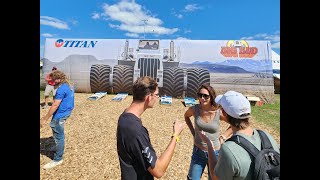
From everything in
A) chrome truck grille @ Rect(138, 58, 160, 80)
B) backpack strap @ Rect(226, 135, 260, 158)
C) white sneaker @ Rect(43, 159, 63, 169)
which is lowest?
white sneaker @ Rect(43, 159, 63, 169)

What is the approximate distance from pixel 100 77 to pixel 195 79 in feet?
23.6

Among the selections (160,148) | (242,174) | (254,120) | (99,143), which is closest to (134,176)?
(242,174)

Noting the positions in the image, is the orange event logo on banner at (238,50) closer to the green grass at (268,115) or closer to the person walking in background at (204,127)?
the green grass at (268,115)

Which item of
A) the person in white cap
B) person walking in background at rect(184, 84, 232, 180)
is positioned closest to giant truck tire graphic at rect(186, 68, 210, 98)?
person walking in background at rect(184, 84, 232, 180)

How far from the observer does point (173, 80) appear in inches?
654

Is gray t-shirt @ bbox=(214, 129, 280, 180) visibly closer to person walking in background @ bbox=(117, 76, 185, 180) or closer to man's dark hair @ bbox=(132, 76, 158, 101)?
person walking in background @ bbox=(117, 76, 185, 180)

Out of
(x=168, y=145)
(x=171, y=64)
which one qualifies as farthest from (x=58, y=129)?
(x=171, y=64)

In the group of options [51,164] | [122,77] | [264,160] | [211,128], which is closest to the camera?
[264,160]

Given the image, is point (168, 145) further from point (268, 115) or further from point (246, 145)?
point (268, 115)

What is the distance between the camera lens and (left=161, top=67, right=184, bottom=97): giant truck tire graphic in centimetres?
→ 1655

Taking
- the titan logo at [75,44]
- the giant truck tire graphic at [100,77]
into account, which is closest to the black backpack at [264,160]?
the giant truck tire graphic at [100,77]

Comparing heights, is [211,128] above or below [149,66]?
below
